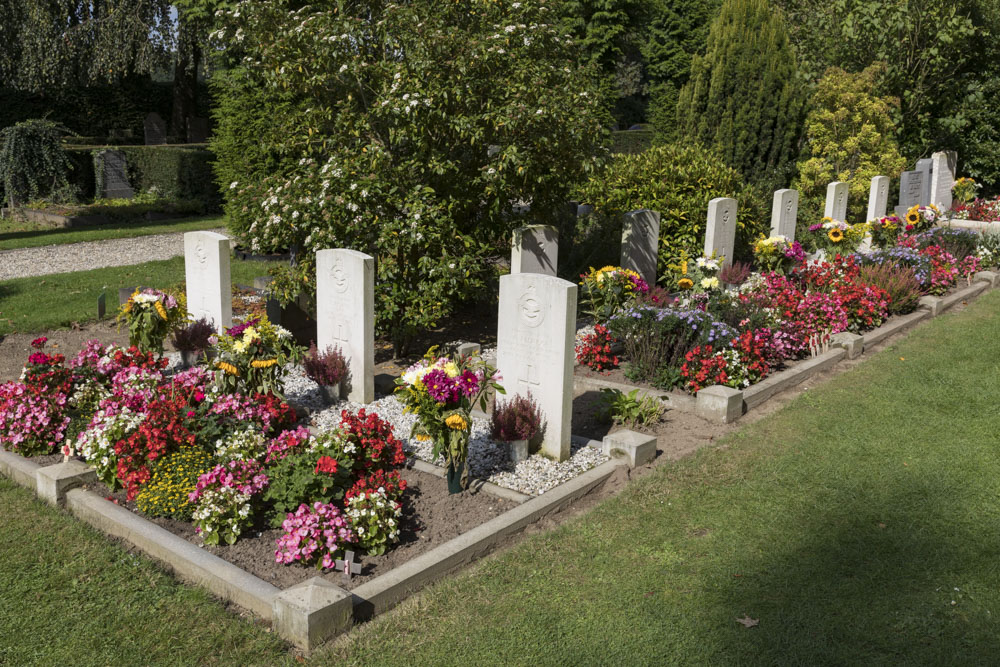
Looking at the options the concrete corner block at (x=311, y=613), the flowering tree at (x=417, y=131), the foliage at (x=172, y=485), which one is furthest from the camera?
the flowering tree at (x=417, y=131)

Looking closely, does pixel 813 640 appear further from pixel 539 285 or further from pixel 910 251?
pixel 910 251

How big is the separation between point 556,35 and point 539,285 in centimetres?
410

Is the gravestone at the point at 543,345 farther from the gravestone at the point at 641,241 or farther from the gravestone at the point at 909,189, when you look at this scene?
the gravestone at the point at 909,189

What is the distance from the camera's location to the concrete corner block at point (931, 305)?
10766mm

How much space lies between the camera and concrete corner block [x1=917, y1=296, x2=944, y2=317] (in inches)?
424

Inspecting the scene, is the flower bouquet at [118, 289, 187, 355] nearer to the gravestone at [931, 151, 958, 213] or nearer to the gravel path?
the gravel path

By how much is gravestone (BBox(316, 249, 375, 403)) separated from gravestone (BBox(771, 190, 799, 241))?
8155 mm

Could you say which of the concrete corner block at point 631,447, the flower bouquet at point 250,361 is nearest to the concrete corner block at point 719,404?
the concrete corner block at point 631,447

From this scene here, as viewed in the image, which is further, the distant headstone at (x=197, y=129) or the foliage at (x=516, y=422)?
the distant headstone at (x=197, y=129)

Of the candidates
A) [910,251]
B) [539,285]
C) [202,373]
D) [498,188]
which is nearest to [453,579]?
[539,285]

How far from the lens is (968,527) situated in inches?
203

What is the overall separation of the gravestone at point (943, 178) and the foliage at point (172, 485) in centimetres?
1742

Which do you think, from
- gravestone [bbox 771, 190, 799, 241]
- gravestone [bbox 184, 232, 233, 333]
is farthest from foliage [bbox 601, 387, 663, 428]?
gravestone [bbox 771, 190, 799, 241]

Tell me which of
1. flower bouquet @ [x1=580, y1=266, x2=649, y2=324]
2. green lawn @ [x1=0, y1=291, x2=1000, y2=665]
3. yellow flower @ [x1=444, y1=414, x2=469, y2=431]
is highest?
flower bouquet @ [x1=580, y1=266, x2=649, y2=324]
